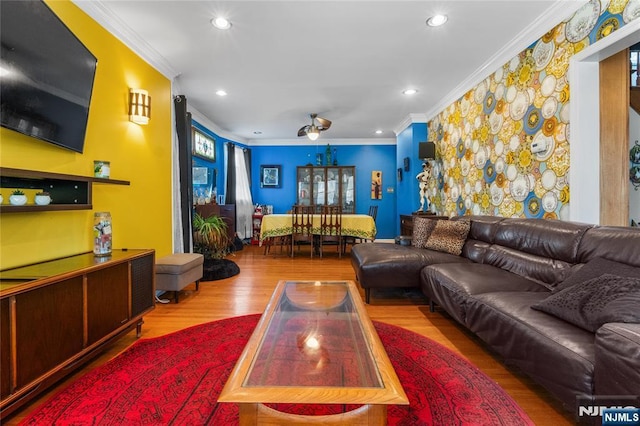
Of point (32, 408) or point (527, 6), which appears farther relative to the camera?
point (527, 6)

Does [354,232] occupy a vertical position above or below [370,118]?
below

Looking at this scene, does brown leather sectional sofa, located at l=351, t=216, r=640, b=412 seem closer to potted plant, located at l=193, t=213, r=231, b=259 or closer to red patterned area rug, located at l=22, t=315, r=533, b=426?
red patterned area rug, located at l=22, t=315, r=533, b=426

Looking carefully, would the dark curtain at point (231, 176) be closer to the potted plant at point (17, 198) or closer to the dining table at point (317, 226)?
the dining table at point (317, 226)

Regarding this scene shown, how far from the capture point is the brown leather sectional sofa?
1.07 meters

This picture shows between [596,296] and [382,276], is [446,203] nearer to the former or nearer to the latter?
[382,276]

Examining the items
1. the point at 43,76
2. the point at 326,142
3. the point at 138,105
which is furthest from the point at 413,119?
the point at 43,76

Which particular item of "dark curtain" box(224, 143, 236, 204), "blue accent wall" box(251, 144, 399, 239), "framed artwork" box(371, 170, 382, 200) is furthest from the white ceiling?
"framed artwork" box(371, 170, 382, 200)

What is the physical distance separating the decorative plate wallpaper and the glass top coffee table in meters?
2.14

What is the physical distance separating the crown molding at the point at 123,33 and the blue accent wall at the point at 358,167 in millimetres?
4005

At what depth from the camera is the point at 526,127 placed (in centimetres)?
286

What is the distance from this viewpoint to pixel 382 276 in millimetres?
2779

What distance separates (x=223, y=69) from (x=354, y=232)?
127 inches

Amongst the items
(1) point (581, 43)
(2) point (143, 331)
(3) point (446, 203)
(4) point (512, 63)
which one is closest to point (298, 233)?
(3) point (446, 203)

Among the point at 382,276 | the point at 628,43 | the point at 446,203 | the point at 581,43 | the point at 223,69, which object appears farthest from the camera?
the point at 446,203
